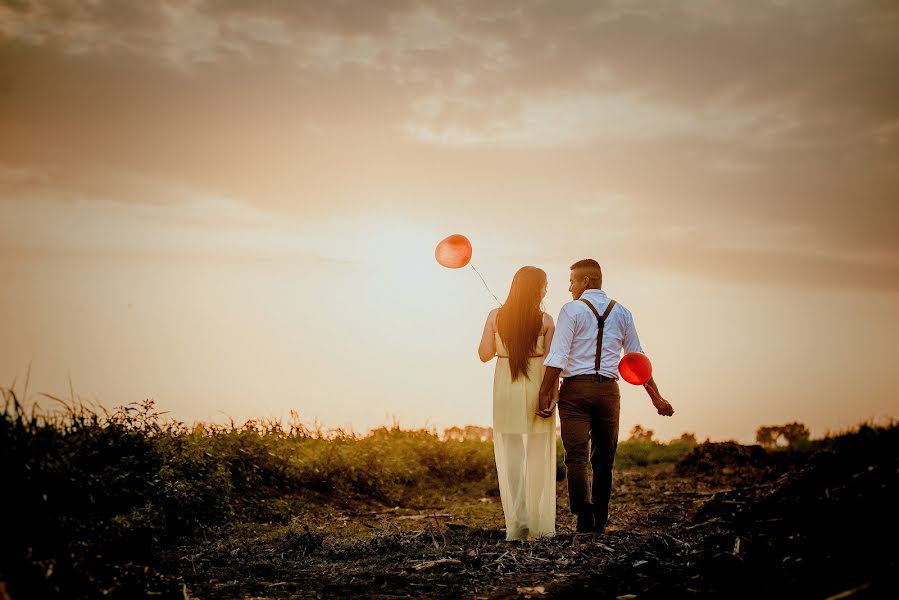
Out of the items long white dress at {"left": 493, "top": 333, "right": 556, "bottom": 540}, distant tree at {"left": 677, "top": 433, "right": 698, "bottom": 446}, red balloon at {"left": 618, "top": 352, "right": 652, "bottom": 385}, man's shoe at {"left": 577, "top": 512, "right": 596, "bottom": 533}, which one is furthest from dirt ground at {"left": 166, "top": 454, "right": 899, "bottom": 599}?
distant tree at {"left": 677, "top": 433, "right": 698, "bottom": 446}

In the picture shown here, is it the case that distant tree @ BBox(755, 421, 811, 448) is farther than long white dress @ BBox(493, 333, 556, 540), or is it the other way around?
distant tree @ BBox(755, 421, 811, 448)

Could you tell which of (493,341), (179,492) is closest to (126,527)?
(179,492)

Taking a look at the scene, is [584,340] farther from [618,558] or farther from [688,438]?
[688,438]

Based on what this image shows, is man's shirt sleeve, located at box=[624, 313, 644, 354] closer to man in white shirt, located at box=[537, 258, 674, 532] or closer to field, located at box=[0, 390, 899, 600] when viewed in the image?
man in white shirt, located at box=[537, 258, 674, 532]

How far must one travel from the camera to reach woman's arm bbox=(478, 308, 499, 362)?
7965 millimetres

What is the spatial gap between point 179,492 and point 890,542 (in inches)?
301

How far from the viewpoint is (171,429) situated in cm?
1009

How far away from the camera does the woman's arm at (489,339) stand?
26.1ft

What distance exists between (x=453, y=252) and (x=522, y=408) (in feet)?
6.96

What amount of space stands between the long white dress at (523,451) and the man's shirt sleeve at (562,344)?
1.03 ft

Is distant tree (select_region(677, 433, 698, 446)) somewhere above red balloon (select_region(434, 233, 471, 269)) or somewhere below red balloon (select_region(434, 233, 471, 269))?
below

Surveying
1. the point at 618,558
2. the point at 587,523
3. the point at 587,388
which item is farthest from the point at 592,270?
the point at 618,558

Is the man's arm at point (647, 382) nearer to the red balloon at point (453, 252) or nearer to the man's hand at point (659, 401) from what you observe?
the man's hand at point (659, 401)

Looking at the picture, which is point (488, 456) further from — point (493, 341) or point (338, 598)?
point (338, 598)
